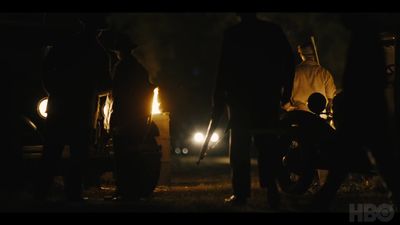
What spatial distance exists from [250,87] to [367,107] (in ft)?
5.81

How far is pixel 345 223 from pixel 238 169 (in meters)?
2.73

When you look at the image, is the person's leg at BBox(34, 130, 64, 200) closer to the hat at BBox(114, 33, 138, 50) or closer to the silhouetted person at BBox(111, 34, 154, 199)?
the silhouetted person at BBox(111, 34, 154, 199)

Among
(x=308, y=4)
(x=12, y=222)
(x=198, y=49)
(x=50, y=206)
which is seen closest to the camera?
(x=12, y=222)

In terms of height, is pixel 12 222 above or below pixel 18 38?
below

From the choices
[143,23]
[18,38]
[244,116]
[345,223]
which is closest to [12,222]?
[345,223]

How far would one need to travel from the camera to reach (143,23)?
33.9 meters

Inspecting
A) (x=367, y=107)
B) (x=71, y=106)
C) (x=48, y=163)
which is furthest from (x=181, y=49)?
(x=367, y=107)

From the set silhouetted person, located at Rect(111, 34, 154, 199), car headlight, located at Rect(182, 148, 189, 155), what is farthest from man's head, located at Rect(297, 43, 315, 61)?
car headlight, located at Rect(182, 148, 189, 155)

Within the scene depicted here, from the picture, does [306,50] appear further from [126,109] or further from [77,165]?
[77,165]

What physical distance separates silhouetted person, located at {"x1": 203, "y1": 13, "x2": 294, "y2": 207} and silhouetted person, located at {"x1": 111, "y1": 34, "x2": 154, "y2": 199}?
4.79ft

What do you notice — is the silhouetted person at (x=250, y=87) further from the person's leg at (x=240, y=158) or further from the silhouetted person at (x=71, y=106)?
the silhouetted person at (x=71, y=106)

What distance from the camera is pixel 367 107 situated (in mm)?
8109

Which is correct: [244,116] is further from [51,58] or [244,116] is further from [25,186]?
[25,186]

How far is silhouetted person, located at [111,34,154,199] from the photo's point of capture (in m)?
10.6
